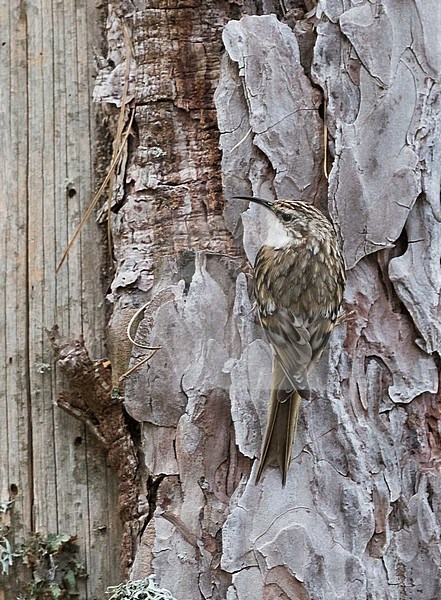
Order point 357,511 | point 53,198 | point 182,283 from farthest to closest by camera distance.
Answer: point 53,198 < point 182,283 < point 357,511

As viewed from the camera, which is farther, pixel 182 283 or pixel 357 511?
pixel 182 283

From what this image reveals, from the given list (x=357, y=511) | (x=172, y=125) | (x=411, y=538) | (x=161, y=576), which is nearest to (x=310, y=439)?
(x=357, y=511)

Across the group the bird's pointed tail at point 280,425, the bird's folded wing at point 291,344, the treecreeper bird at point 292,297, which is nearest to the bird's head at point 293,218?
the treecreeper bird at point 292,297

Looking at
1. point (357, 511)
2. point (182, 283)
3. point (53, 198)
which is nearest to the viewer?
point (357, 511)

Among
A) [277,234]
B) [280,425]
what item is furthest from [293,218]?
[280,425]

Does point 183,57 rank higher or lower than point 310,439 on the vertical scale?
higher

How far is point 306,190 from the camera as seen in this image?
7.91 feet

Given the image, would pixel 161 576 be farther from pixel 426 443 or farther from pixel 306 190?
pixel 306 190

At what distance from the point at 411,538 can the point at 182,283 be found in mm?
886

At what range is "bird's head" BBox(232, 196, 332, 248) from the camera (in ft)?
7.54

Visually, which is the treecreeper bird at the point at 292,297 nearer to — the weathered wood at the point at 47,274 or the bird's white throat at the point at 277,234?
the bird's white throat at the point at 277,234

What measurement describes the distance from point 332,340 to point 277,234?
312mm

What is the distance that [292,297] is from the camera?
231cm

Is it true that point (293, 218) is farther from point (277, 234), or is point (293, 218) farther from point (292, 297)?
point (292, 297)
